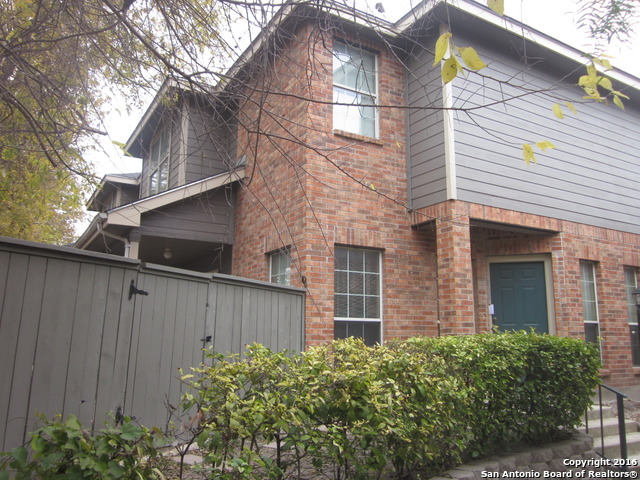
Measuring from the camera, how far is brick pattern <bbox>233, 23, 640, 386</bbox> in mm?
7051

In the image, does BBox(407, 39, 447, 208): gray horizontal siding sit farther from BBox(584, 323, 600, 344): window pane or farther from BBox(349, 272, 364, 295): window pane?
BBox(584, 323, 600, 344): window pane

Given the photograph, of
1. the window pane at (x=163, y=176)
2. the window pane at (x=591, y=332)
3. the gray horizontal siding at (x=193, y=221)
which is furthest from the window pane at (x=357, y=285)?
the window pane at (x=163, y=176)

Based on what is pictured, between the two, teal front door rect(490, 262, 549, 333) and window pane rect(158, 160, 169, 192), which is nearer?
teal front door rect(490, 262, 549, 333)

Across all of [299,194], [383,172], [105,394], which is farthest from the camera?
[383,172]

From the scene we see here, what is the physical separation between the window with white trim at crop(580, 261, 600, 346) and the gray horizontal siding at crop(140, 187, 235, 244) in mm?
6299

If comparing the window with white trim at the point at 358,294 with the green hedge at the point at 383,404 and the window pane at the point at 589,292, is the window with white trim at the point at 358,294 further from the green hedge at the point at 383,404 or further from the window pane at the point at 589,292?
the window pane at the point at 589,292

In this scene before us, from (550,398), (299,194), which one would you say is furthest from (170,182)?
(550,398)

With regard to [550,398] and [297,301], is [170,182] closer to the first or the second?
[297,301]

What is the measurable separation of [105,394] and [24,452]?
212 cm

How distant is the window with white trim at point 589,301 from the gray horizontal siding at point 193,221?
248 inches

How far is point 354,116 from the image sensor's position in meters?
7.99

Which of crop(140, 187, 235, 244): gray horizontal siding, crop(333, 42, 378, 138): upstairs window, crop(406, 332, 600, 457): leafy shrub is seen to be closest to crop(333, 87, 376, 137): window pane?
crop(333, 42, 378, 138): upstairs window

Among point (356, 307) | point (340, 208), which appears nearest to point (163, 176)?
point (340, 208)

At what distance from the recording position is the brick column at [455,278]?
697cm
